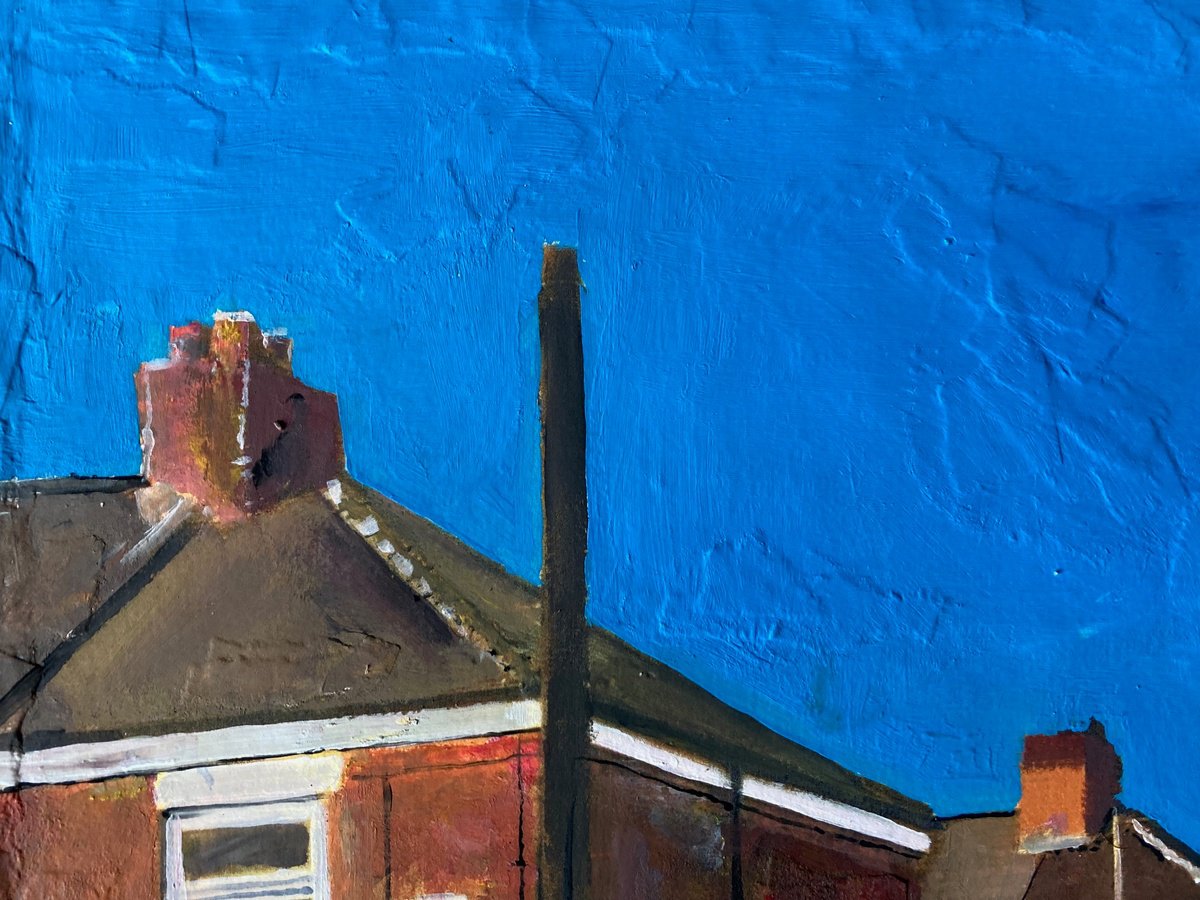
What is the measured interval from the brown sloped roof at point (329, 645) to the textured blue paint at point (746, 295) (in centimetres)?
8

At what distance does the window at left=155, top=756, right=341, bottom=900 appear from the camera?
5.46 ft

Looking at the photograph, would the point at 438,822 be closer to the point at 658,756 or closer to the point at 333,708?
the point at 333,708

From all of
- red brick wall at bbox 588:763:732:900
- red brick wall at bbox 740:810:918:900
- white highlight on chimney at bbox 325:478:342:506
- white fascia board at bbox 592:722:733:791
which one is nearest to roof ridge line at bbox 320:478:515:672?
white highlight on chimney at bbox 325:478:342:506

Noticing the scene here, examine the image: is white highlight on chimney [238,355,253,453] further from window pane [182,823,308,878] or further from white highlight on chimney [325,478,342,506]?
window pane [182,823,308,878]

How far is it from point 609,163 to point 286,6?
76 cm

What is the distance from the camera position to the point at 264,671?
66.4 inches

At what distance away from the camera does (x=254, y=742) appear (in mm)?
1680

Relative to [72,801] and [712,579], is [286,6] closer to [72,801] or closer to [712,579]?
[712,579]

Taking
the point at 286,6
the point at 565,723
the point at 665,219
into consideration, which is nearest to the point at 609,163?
the point at 665,219

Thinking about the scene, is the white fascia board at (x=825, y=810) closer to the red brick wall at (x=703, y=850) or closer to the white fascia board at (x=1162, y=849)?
the red brick wall at (x=703, y=850)

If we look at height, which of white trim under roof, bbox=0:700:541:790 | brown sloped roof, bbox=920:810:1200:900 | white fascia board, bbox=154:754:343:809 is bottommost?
brown sloped roof, bbox=920:810:1200:900

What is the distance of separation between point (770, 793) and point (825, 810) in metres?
0.13

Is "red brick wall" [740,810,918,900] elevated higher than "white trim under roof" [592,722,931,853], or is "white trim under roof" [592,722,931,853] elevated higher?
"white trim under roof" [592,722,931,853]

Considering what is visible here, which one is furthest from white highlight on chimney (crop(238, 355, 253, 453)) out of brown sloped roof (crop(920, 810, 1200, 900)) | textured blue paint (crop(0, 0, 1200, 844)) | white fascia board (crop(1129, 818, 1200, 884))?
white fascia board (crop(1129, 818, 1200, 884))
